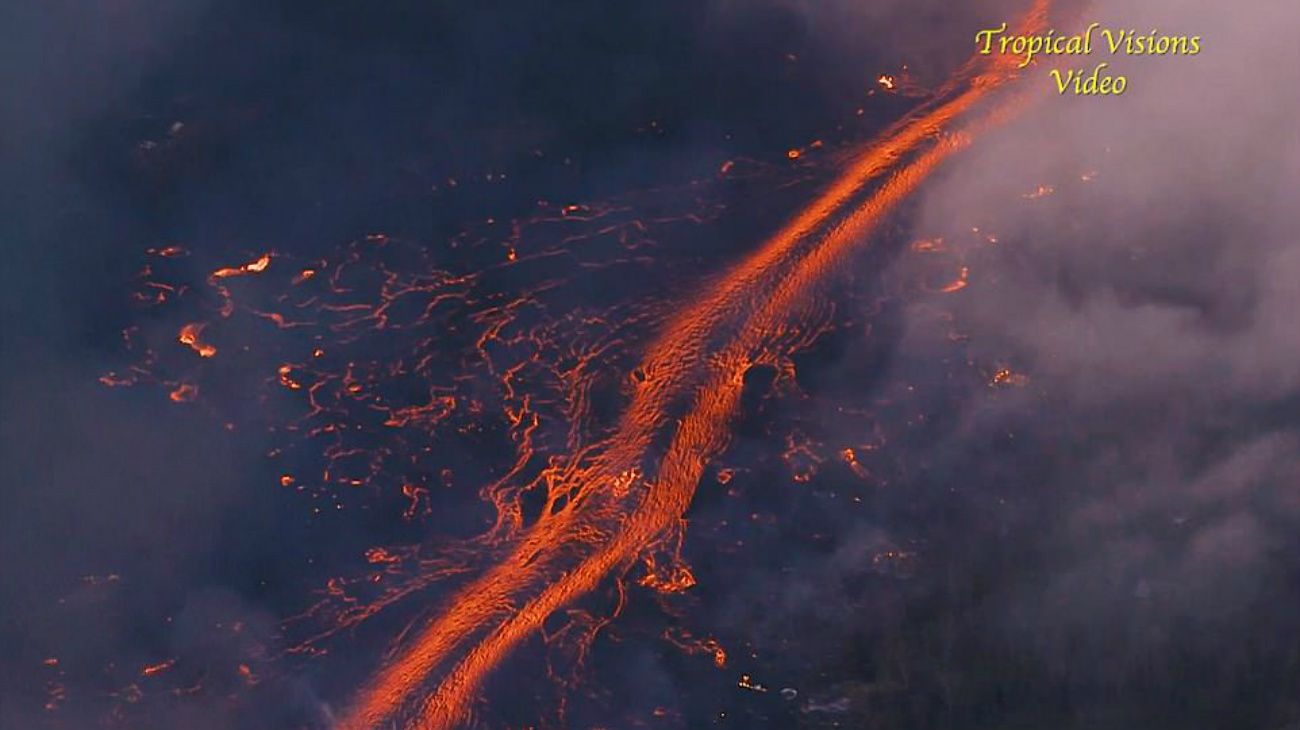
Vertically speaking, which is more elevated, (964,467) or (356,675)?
(964,467)

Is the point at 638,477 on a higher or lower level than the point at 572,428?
lower

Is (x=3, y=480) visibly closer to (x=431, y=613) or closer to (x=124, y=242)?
(x=124, y=242)

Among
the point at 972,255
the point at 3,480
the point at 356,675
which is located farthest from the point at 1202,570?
the point at 3,480

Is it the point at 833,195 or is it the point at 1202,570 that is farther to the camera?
the point at 833,195

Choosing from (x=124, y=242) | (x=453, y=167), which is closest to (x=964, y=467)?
(x=453, y=167)

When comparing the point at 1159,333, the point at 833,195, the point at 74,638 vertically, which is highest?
the point at 833,195

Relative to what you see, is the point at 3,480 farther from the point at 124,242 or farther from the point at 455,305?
the point at 455,305
